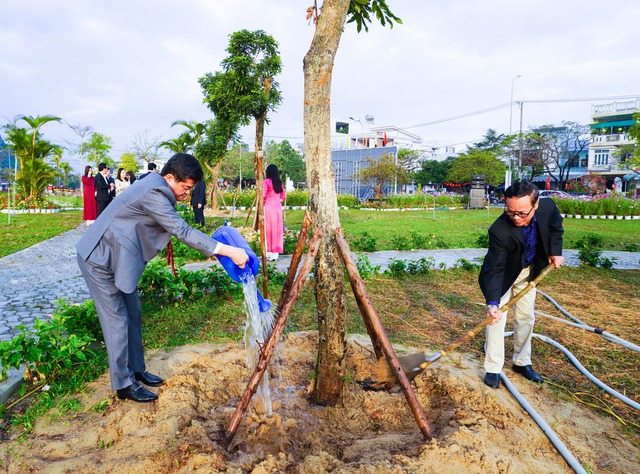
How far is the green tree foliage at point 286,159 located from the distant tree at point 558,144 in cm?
2259

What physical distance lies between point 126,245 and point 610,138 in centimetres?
5400

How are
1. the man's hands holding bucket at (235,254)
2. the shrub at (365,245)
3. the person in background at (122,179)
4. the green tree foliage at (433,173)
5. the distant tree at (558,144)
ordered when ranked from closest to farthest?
the man's hands holding bucket at (235,254) < the shrub at (365,245) < the person in background at (122,179) < the distant tree at (558,144) < the green tree foliage at (433,173)

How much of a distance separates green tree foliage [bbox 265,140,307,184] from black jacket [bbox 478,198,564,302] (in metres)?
41.0

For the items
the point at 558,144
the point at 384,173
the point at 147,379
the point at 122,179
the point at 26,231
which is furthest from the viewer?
the point at 558,144

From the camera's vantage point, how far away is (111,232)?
2.87 meters

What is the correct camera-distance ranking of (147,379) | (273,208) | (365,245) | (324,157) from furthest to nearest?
(365,245) < (273,208) < (147,379) < (324,157)

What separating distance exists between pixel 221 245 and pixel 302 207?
2287 cm

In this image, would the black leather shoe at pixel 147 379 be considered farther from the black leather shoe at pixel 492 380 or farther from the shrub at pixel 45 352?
the black leather shoe at pixel 492 380

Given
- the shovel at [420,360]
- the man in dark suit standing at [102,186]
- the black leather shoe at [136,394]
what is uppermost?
the man in dark suit standing at [102,186]

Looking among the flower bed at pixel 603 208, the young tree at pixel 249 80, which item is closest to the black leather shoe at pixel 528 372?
the young tree at pixel 249 80

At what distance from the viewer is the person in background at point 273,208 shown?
8.01 m

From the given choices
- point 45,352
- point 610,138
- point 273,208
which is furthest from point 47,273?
point 610,138

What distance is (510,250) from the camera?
11.0 feet

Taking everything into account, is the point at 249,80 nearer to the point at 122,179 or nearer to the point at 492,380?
the point at 122,179
